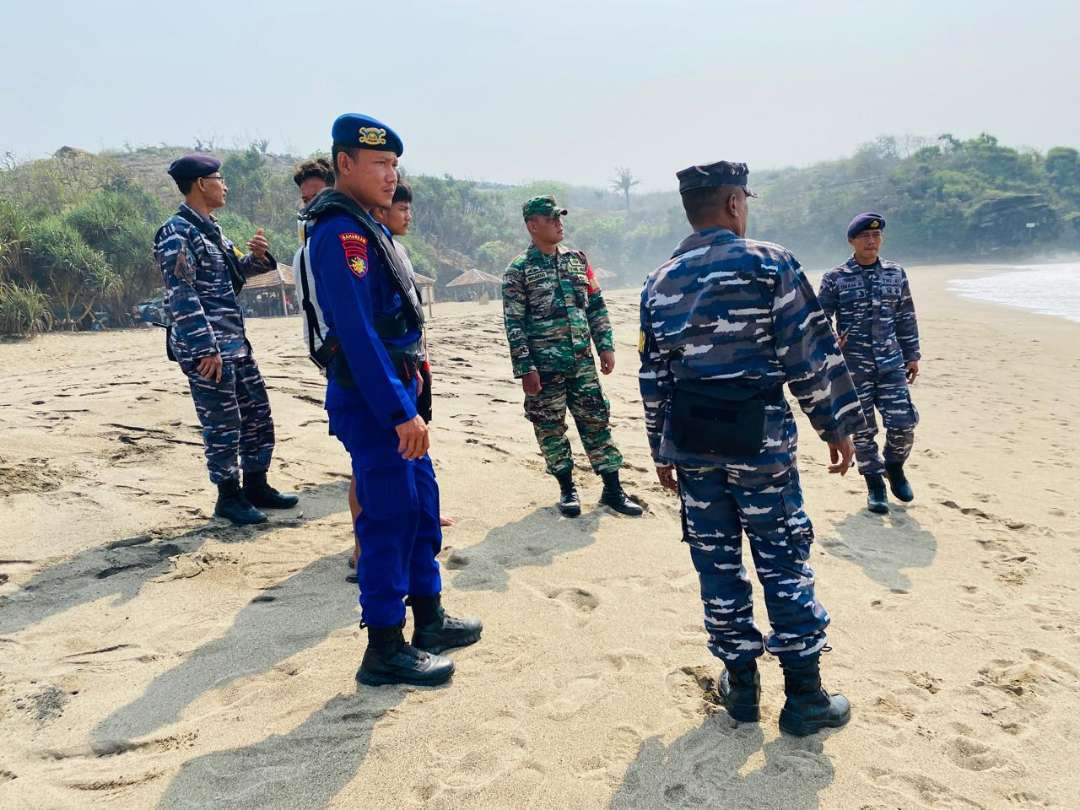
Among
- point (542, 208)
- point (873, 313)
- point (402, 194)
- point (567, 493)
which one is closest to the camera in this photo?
point (402, 194)

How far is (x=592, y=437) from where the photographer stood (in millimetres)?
4301

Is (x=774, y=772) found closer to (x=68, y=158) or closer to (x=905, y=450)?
(x=905, y=450)

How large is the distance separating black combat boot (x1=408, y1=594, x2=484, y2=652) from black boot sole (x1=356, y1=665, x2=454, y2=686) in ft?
0.79

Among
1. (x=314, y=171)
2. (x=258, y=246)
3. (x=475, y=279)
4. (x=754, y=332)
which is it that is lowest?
(x=754, y=332)

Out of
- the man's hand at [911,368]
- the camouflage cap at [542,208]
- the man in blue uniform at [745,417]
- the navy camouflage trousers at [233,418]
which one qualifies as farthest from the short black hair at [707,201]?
the man's hand at [911,368]

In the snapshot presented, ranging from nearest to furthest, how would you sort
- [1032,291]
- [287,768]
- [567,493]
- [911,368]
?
1. [287,768]
2. [567,493]
3. [911,368]
4. [1032,291]

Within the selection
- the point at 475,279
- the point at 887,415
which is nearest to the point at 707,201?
the point at 887,415

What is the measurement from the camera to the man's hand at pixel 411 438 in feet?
6.93

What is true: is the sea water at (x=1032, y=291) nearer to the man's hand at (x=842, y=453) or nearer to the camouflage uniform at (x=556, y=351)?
the camouflage uniform at (x=556, y=351)

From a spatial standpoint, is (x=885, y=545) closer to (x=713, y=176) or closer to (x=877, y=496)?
(x=877, y=496)

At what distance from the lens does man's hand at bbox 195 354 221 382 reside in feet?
11.9

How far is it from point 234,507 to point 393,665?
6.56ft

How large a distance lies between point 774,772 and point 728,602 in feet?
1.65

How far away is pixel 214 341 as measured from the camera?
367cm
